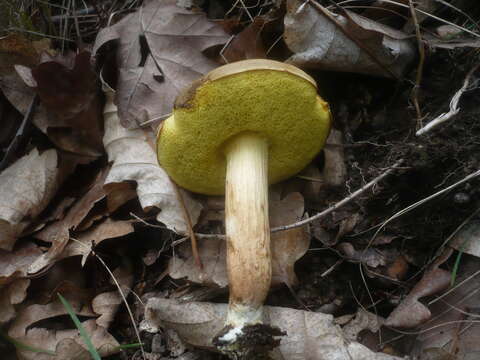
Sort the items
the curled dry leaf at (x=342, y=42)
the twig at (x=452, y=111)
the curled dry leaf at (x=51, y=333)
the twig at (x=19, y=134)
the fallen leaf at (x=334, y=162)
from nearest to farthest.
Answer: the twig at (x=452, y=111)
the curled dry leaf at (x=51, y=333)
the curled dry leaf at (x=342, y=42)
the fallen leaf at (x=334, y=162)
the twig at (x=19, y=134)

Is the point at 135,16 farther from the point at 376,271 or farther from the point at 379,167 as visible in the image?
the point at 376,271

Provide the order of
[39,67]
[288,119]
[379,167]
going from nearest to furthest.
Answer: [288,119], [379,167], [39,67]

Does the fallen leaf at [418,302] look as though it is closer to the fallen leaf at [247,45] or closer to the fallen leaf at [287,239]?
the fallen leaf at [287,239]

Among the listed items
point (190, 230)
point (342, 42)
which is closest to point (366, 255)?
point (190, 230)

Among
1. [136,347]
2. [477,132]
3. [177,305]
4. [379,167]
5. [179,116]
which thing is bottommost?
[136,347]

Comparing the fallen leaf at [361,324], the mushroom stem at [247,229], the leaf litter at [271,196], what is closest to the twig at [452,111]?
the leaf litter at [271,196]

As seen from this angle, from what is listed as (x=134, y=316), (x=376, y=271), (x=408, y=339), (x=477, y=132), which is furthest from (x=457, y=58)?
(x=134, y=316)

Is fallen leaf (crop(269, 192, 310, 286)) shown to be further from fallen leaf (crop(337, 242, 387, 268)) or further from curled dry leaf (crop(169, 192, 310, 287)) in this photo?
fallen leaf (crop(337, 242, 387, 268))
